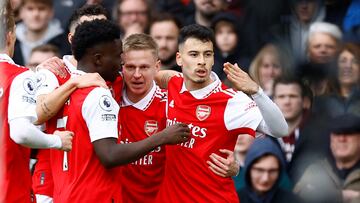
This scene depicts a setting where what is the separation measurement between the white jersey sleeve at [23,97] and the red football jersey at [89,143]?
25 centimetres

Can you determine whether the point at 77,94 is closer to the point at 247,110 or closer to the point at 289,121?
the point at 247,110

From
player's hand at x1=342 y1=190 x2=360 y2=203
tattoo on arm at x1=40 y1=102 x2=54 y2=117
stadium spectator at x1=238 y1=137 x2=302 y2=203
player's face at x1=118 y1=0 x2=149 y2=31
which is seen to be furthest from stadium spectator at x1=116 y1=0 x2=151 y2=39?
tattoo on arm at x1=40 y1=102 x2=54 y2=117

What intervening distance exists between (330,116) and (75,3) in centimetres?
326

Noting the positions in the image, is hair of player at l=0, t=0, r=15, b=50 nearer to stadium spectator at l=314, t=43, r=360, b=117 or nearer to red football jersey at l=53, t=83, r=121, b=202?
red football jersey at l=53, t=83, r=121, b=202

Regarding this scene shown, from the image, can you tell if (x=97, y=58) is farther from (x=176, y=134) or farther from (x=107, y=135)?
(x=176, y=134)

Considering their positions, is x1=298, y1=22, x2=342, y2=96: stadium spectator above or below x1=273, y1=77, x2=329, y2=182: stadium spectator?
above

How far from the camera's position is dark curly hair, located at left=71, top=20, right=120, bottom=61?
730 centimetres

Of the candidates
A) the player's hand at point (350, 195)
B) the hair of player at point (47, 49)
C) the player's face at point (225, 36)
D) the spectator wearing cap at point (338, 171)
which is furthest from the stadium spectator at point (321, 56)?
the hair of player at point (47, 49)

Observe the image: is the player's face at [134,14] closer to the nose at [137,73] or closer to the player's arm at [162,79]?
the player's arm at [162,79]

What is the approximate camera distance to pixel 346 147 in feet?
33.6

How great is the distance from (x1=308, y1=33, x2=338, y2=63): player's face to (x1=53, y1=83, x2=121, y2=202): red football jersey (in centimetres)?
407

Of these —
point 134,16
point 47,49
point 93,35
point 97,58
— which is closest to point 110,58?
point 97,58

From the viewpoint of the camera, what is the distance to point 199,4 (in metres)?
11.7

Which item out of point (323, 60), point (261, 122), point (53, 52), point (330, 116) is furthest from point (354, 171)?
point (53, 52)
